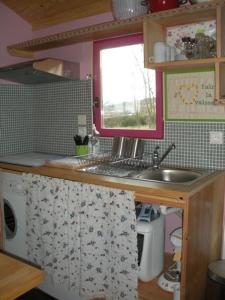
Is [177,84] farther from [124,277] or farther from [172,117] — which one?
[124,277]

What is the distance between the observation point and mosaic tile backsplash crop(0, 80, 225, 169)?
2.64 meters

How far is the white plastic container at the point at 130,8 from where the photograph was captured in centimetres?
206

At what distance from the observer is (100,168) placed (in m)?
2.19

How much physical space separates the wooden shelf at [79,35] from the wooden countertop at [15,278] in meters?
1.64

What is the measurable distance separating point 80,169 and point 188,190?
83 centimetres

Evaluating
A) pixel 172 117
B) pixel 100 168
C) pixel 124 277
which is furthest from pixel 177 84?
pixel 124 277

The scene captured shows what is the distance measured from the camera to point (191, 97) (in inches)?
85.7

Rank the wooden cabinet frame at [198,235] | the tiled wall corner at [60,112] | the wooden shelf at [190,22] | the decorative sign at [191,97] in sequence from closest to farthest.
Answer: the wooden cabinet frame at [198,235] < the wooden shelf at [190,22] < the decorative sign at [191,97] < the tiled wall corner at [60,112]

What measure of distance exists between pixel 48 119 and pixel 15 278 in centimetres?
230

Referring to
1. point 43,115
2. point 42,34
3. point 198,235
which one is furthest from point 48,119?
point 198,235

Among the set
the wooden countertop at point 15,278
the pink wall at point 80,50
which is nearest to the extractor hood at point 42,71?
the pink wall at point 80,50

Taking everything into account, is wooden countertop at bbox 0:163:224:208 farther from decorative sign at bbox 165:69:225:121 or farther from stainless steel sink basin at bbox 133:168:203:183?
decorative sign at bbox 165:69:225:121

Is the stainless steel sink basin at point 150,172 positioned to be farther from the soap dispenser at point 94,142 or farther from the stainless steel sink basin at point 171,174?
the soap dispenser at point 94,142

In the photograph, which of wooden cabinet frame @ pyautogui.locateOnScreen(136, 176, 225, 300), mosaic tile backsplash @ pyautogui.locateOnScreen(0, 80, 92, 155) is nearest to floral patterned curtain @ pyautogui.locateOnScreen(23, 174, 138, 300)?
wooden cabinet frame @ pyautogui.locateOnScreen(136, 176, 225, 300)
